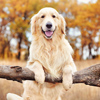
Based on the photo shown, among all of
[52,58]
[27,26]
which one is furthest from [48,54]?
[27,26]

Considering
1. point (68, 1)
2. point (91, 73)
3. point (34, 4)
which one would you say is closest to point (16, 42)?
point (34, 4)

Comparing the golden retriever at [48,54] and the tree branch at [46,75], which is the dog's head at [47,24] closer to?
the golden retriever at [48,54]

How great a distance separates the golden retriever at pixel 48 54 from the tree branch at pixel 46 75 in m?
0.17

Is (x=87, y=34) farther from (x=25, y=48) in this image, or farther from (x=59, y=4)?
(x=25, y=48)

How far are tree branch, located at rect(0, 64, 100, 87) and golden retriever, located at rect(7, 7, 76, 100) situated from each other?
0.55 ft

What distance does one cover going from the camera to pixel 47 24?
11.9ft

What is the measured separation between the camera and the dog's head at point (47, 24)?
12.1 ft

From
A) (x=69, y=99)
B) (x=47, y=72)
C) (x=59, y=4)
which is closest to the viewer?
(x=47, y=72)

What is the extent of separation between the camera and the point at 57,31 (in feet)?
12.8

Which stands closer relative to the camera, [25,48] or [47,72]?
[47,72]

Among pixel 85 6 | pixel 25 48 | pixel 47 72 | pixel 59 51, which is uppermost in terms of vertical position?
pixel 85 6

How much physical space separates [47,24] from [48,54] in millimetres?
654

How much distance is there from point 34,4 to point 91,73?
20695mm

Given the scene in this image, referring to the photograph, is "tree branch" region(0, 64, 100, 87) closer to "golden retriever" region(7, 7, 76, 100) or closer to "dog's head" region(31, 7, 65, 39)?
"golden retriever" region(7, 7, 76, 100)
